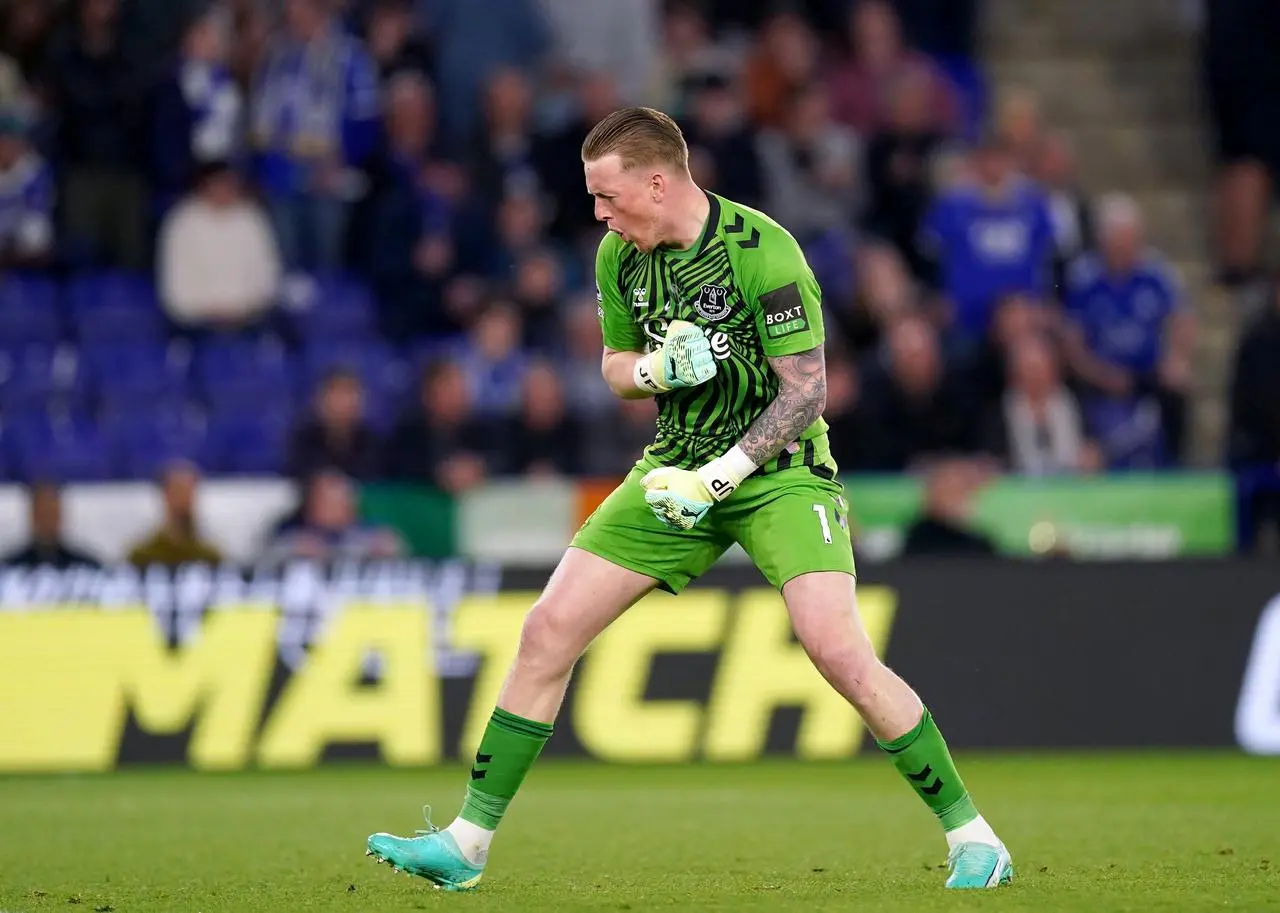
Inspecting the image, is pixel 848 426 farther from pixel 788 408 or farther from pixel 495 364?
pixel 788 408

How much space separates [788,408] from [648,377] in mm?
422

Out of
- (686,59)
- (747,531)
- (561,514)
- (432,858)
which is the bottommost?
(561,514)

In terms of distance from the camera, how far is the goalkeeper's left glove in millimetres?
6188

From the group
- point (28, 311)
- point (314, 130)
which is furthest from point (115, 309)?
point (314, 130)

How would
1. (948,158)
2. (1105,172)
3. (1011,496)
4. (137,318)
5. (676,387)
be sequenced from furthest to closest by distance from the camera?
1. (1105,172)
2. (948,158)
3. (137,318)
4. (1011,496)
5. (676,387)

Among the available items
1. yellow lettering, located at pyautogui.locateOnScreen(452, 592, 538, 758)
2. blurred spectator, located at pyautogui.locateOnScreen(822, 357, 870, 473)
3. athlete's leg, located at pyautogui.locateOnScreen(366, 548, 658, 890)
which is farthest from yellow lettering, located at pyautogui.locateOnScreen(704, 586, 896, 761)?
athlete's leg, located at pyautogui.locateOnScreen(366, 548, 658, 890)

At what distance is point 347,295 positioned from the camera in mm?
15922

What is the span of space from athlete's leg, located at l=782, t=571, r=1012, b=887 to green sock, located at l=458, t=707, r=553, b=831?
2.91ft

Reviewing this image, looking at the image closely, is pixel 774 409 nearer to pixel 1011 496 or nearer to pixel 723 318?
pixel 723 318

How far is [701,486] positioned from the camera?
621cm

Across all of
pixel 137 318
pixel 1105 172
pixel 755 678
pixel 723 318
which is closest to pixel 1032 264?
pixel 1105 172

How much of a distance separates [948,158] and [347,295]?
16.8 feet

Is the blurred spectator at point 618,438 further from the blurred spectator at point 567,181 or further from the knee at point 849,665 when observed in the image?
the knee at point 849,665

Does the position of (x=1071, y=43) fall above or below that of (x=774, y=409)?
above
